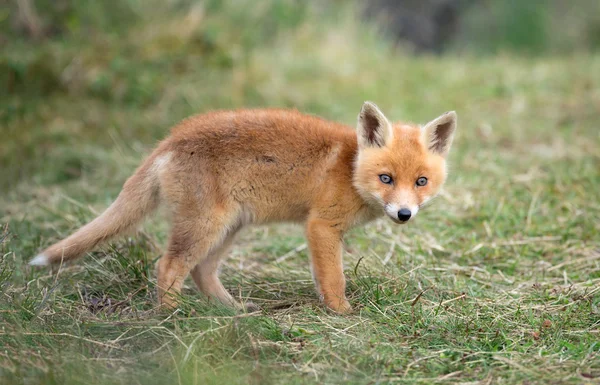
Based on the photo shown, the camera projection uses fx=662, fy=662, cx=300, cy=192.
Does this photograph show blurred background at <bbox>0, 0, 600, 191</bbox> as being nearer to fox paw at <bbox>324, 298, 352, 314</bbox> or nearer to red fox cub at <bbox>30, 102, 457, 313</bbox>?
Answer: red fox cub at <bbox>30, 102, 457, 313</bbox>

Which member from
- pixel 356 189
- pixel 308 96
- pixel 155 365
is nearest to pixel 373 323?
pixel 356 189

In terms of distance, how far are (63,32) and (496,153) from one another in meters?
6.94

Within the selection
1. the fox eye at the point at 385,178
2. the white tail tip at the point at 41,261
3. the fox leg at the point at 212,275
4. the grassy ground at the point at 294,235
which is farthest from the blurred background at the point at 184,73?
the fox eye at the point at 385,178

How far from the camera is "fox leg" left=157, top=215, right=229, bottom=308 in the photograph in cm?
441

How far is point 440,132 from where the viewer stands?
191 inches

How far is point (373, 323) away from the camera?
4.12 meters

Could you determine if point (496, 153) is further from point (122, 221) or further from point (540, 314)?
point (122, 221)

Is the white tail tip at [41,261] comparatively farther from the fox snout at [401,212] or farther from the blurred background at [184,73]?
the blurred background at [184,73]

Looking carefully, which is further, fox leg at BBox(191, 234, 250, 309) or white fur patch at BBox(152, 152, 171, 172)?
fox leg at BBox(191, 234, 250, 309)

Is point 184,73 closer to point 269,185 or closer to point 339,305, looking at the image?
point 269,185

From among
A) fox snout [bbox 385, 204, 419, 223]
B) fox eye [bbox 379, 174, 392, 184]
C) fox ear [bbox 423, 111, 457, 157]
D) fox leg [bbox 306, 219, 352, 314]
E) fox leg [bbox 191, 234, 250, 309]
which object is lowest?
fox leg [bbox 191, 234, 250, 309]

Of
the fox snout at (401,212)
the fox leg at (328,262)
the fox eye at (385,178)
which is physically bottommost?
the fox leg at (328,262)

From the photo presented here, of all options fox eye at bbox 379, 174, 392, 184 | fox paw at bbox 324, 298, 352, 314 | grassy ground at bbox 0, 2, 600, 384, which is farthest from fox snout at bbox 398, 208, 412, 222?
fox paw at bbox 324, 298, 352, 314

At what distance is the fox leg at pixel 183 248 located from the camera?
14.5 feet
